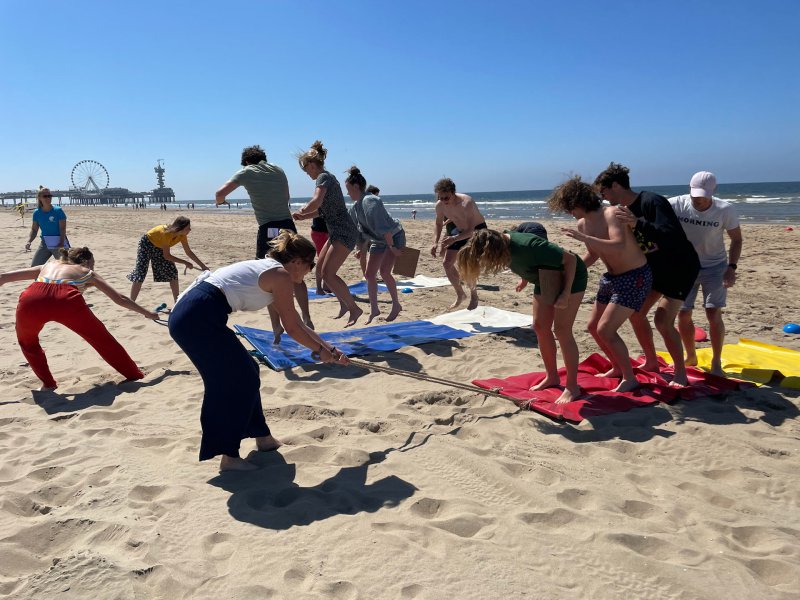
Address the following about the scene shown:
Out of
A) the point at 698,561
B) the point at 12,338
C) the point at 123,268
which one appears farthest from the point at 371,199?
the point at 123,268

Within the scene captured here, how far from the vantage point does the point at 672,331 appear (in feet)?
14.1

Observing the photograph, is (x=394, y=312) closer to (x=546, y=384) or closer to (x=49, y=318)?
(x=546, y=384)

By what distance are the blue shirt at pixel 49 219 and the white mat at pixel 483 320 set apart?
5.46m

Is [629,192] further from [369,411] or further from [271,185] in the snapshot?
[271,185]

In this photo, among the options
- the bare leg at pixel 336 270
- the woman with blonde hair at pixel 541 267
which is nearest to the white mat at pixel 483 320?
the bare leg at pixel 336 270

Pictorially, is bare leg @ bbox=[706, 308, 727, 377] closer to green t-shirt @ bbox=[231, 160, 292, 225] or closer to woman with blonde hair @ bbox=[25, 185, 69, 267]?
green t-shirt @ bbox=[231, 160, 292, 225]

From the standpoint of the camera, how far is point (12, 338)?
20.4ft

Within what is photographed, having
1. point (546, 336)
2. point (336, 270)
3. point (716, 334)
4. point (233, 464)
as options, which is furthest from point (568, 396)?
point (336, 270)

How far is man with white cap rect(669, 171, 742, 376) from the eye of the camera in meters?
4.40

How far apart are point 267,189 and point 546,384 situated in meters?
3.08

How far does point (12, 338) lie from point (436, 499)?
5.56 metres

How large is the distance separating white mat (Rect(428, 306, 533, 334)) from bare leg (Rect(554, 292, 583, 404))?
2.08m

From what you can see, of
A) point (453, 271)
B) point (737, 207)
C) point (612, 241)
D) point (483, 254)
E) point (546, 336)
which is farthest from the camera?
point (737, 207)

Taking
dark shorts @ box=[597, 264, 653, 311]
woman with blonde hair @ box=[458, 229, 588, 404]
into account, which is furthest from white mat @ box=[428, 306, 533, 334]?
dark shorts @ box=[597, 264, 653, 311]
